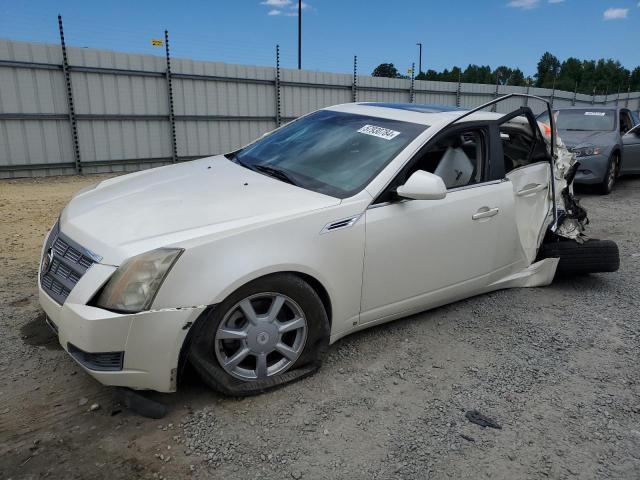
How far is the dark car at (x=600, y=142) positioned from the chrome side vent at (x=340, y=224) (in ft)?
Result: 25.3

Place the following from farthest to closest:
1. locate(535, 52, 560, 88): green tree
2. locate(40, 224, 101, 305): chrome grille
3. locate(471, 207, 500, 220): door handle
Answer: locate(535, 52, 560, 88): green tree, locate(471, 207, 500, 220): door handle, locate(40, 224, 101, 305): chrome grille

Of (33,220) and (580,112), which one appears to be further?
(580,112)

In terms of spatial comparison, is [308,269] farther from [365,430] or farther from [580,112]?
[580,112]

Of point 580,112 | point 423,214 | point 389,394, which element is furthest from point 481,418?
point 580,112

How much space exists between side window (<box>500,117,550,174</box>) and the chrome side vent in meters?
1.91

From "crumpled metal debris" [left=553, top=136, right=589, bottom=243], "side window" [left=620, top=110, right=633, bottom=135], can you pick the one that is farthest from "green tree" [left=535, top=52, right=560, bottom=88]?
"crumpled metal debris" [left=553, top=136, right=589, bottom=243]

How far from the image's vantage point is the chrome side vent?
288cm

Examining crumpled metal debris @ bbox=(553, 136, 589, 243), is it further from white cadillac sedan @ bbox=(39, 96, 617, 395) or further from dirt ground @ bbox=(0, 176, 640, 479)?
dirt ground @ bbox=(0, 176, 640, 479)

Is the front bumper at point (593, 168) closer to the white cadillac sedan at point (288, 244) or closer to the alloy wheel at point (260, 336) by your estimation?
the white cadillac sedan at point (288, 244)

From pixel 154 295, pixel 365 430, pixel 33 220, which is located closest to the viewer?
pixel 154 295

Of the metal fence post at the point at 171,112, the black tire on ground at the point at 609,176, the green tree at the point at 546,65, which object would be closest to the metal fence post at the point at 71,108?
the metal fence post at the point at 171,112

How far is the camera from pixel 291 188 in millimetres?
3182

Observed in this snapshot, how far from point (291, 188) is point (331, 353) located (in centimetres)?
108

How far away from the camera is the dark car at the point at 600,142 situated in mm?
9375
